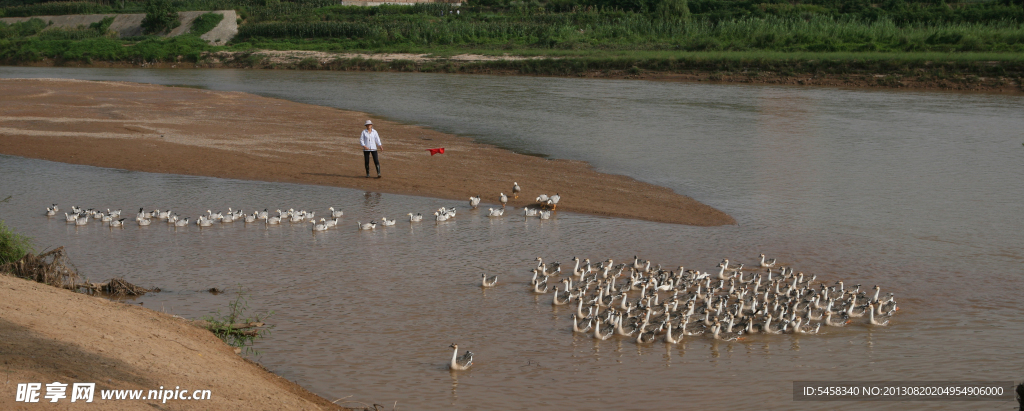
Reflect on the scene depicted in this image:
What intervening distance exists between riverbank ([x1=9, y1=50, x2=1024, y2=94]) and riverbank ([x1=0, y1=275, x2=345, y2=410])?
4531 centimetres

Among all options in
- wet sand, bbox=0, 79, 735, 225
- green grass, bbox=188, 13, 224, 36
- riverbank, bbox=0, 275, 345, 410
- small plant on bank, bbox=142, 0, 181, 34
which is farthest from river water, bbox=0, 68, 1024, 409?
small plant on bank, bbox=142, 0, 181, 34

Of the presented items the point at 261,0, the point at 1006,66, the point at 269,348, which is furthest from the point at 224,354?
the point at 261,0

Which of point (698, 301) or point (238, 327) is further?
point (698, 301)

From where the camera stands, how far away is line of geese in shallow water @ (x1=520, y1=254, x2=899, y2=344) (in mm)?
11117

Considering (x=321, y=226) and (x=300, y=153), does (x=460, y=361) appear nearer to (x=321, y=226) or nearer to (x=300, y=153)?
(x=321, y=226)

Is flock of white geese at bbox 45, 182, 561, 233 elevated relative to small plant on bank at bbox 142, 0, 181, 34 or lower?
lower

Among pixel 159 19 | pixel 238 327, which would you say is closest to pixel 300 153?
pixel 238 327

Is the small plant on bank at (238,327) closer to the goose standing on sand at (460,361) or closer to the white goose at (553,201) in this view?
the goose standing on sand at (460,361)

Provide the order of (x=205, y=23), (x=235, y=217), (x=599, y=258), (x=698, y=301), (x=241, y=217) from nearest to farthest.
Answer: (x=698, y=301)
(x=599, y=258)
(x=235, y=217)
(x=241, y=217)
(x=205, y=23)

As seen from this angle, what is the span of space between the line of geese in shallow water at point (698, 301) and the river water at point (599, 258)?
201 mm

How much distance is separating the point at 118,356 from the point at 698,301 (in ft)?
25.0

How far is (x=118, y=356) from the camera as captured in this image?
7.88 m

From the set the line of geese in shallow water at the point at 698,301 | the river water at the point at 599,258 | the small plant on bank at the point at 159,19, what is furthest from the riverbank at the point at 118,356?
the small plant on bank at the point at 159,19

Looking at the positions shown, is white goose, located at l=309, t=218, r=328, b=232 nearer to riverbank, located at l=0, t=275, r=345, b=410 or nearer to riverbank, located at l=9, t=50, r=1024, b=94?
riverbank, located at l=0, t=275, r=345, b=410
